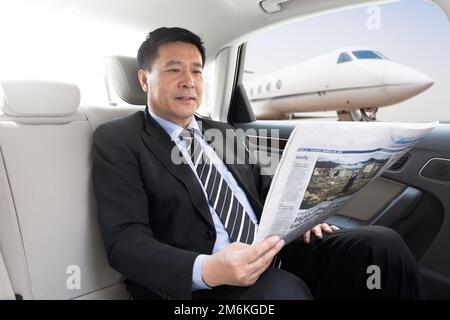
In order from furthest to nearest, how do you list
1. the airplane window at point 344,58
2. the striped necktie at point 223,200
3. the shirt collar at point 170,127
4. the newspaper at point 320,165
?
the airplane window at point 344,58 → the shirt collar at point 170,127 → the striped necktie at point 223,200 → the newspaper at point 320,165

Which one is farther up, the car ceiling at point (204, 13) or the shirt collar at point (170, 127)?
the car ceiling at point (204, 13)

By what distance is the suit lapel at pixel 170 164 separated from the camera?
105cm

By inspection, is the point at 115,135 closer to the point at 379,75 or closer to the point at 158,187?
the point at 158,187

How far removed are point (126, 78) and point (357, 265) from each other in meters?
1.12

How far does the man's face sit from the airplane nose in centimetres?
515

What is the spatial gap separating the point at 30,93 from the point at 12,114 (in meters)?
0.08

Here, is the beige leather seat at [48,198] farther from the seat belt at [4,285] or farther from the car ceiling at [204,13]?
the car ceiling at [204,13]

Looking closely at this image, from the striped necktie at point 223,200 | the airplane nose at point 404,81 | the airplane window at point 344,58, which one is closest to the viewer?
the striped necktie at point 223,200

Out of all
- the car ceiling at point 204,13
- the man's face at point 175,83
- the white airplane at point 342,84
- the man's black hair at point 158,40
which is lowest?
the white airplane at point 342,84

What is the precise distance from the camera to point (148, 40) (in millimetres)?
1318

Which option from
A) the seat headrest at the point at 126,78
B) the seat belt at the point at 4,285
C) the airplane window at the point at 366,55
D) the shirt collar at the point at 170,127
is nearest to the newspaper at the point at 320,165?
the shirt collar at the point at 170,127

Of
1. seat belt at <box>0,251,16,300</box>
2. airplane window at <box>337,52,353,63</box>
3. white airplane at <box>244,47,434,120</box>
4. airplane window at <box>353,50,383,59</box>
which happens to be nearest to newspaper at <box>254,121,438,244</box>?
seat belt at <box>0,251,16,300</box>

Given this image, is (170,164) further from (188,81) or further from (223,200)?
(188,81)

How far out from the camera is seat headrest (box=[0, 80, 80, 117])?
1048mm
